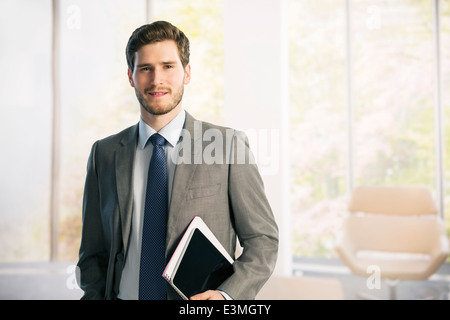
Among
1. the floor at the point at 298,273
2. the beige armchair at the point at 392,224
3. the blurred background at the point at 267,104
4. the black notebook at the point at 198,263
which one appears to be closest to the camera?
the black notebook at the point at 198,263

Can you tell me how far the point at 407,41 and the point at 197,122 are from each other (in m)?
3.09

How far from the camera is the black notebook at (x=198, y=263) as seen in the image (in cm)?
83

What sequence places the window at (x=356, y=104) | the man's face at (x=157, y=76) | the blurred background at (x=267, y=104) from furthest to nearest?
1. the window at (x=356, y=104)
2. the blurred background at (x=267, y=104)
3. the man's face at (x=157, y=76)

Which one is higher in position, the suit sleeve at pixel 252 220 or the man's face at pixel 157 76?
the man's face at pixel 157 76

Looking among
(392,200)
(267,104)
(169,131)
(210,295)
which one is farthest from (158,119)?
(392,200)

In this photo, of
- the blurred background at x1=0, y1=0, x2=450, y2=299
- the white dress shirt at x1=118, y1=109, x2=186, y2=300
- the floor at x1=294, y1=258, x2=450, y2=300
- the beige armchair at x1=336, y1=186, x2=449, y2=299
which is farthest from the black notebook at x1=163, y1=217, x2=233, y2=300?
the floor at x1=294, y1=258, x2=450, y2=300

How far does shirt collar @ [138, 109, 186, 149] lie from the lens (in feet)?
3.25

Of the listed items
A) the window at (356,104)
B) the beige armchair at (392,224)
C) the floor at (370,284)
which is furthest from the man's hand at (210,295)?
the window at (356,104)

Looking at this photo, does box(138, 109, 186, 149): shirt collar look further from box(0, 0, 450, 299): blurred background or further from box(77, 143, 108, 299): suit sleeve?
box(0, 0, 450, 299): blurred background

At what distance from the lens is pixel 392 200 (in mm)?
2840

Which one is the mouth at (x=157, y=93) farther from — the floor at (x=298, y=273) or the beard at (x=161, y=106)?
the floor at (x=298, y=273)

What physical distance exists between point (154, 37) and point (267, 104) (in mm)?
1017

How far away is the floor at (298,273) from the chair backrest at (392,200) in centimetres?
62

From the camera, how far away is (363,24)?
3492mm
